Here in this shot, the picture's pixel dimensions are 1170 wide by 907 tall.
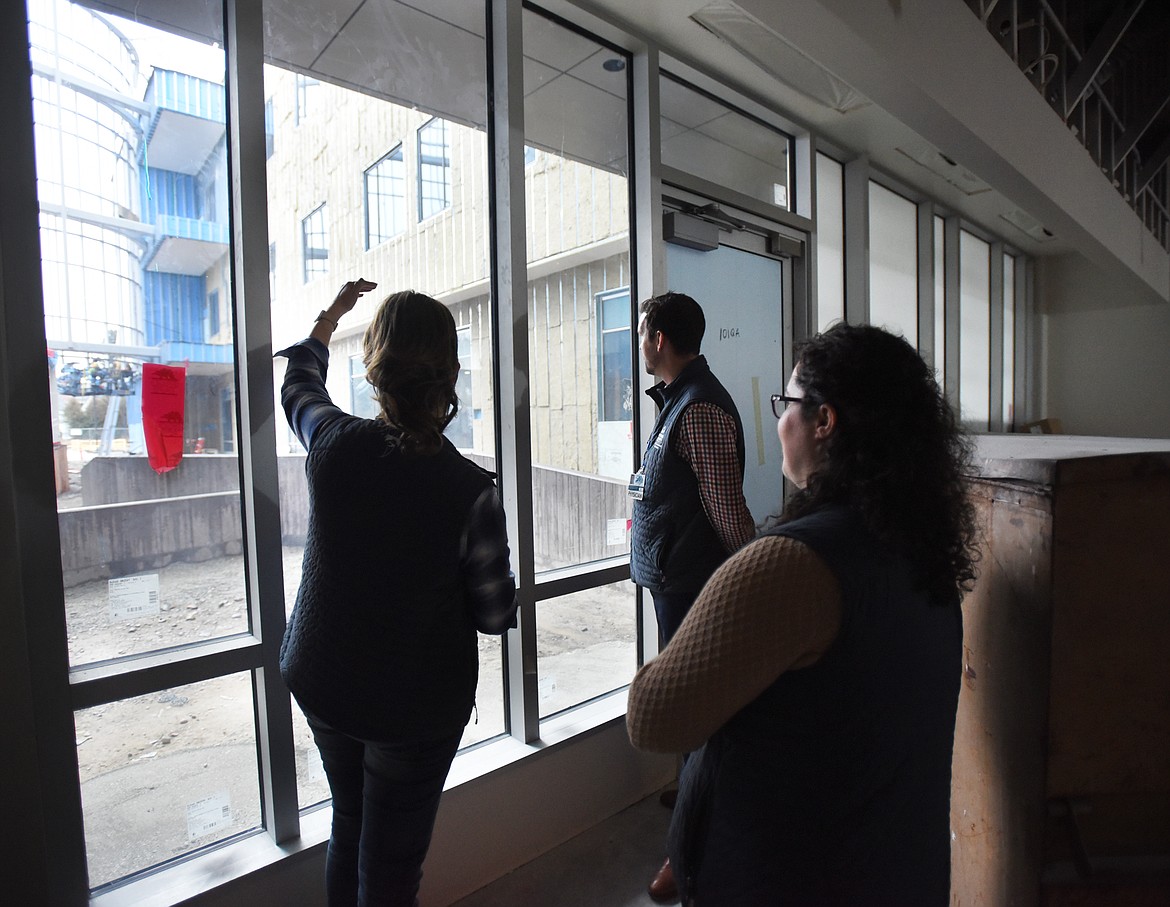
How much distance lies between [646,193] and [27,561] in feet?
7.02

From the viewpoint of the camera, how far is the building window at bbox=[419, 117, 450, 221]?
200 cm

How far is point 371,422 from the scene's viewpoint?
1.19 m

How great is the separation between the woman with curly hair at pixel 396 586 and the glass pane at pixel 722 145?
1.90 metres

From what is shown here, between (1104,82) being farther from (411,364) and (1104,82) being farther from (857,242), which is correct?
(411,364)

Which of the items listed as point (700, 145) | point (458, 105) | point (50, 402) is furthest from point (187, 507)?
point (700, 145)

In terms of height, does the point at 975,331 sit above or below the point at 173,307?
above

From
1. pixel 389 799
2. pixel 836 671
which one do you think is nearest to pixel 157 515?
pixel 389 799

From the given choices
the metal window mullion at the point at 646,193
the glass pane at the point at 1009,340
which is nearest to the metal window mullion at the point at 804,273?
the metal window mullion at the point at 646,193

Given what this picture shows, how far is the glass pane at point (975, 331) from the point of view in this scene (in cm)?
532

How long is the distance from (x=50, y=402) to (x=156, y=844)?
3.33 ft

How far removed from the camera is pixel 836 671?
769 mm

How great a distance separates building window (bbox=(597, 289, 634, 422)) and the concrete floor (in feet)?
4.70

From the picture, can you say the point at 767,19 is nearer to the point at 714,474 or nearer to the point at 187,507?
the point at 714,474

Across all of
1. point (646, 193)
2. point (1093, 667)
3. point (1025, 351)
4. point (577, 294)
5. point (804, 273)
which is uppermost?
point (646, 193)
